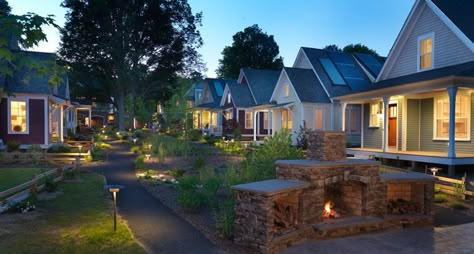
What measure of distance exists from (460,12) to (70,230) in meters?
16.1

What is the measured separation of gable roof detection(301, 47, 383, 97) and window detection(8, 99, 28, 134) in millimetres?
18370

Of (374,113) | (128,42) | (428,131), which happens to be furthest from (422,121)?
(128,42)

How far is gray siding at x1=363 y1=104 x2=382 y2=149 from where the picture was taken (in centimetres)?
1822

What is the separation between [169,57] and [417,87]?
95.6ft

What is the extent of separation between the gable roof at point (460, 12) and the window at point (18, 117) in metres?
21.3

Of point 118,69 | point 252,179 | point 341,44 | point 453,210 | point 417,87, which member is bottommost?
point 453,210

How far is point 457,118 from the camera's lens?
45.4ft

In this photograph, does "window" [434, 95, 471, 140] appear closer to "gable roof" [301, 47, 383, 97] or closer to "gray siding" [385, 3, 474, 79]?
"gray siding" [385, 3, 474, 79]

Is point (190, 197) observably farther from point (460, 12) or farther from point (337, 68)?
point (337, 68)

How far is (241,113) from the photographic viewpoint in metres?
32.4

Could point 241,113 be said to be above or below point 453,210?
above

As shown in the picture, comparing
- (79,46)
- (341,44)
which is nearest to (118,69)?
(79,46)

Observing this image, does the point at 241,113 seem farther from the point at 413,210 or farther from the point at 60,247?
the point at 60,247

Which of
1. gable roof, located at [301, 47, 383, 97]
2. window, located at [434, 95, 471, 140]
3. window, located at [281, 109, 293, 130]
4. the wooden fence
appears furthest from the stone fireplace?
window, located at [281, 109, 293, 130]
